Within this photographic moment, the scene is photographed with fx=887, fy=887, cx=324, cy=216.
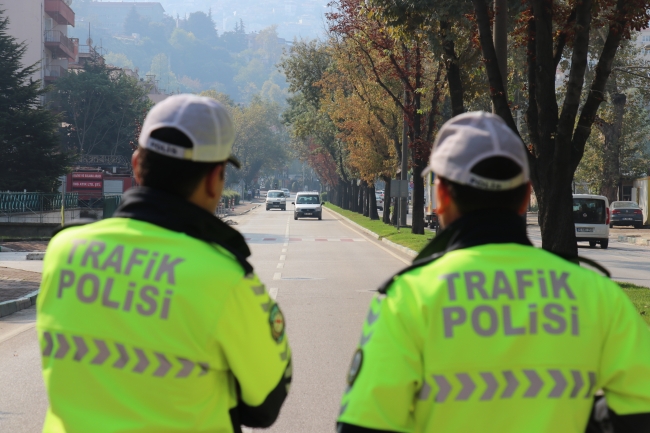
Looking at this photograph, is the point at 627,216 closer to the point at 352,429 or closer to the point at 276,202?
the point at 276,202

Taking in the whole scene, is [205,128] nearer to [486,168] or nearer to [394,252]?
[486,168]

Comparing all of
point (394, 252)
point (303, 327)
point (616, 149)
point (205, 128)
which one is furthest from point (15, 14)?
point (205, 128)

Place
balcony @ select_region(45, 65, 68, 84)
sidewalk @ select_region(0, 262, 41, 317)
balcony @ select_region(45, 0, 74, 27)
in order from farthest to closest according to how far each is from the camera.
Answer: balcony @ select_region(45, 65, 68, 84), balcony @ select_region(45, 0, 74, 27), sidewalk @ select_region(0, 262, 41, 317)

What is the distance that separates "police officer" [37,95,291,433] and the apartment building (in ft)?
239

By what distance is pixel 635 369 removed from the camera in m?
2.17

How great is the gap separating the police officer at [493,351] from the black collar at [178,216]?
0.44 metres

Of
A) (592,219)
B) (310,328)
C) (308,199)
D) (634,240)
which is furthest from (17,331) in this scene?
(308,199)

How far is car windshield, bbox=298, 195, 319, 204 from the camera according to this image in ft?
186

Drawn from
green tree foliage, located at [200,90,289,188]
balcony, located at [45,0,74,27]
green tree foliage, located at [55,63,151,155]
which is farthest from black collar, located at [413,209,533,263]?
green tree foliage, located at [200,90,289,188]

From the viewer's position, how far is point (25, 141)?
4106 centimetres

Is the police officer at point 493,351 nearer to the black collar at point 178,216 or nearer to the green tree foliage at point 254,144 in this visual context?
the black collar at point 178,216

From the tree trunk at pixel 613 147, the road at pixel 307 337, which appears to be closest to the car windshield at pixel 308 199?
the tree trunk at pixel 613 147

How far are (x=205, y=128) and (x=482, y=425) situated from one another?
104 cm

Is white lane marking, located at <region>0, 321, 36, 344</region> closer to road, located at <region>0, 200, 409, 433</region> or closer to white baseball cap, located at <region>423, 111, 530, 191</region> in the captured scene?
road, located at <region>0, 200, 409, 433</region>
